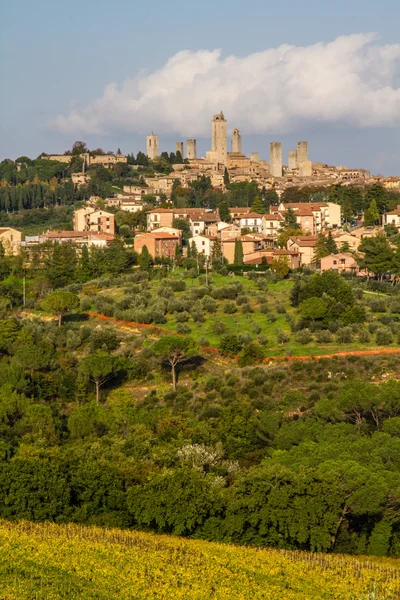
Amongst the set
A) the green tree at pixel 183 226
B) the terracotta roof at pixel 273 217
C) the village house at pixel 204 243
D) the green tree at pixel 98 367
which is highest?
the terracotta roof at pixel 273 217

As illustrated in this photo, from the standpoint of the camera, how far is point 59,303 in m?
49.8

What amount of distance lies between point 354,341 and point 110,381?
11.6 meters

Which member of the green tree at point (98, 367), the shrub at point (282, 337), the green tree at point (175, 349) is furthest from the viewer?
the shrub at point (282, 337)

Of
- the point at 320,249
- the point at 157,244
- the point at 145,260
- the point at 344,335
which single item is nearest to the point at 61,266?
the point at 145,260

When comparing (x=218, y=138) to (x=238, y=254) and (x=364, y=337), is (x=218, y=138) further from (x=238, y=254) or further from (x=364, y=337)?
(x=364, y=337)

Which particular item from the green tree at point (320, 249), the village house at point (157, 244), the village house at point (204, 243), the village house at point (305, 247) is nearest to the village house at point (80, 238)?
the village house at point (157, 244)

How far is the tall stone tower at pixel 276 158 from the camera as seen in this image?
13325 cm

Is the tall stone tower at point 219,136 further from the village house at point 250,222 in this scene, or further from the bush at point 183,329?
the bush at point 183,329

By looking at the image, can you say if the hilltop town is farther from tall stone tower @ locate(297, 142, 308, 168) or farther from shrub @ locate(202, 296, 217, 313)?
shrub @ locate(202, 296, 217, 313)

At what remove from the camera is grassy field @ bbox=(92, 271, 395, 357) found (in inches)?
1725

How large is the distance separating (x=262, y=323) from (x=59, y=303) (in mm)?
10747

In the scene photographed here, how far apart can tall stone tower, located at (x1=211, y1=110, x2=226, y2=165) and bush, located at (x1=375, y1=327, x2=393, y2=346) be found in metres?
94.6

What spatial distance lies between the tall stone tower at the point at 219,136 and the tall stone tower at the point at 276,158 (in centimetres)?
707

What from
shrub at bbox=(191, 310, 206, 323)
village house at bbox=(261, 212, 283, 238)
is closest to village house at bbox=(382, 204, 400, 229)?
village house at bbox=(261, 212, 283, 238)
